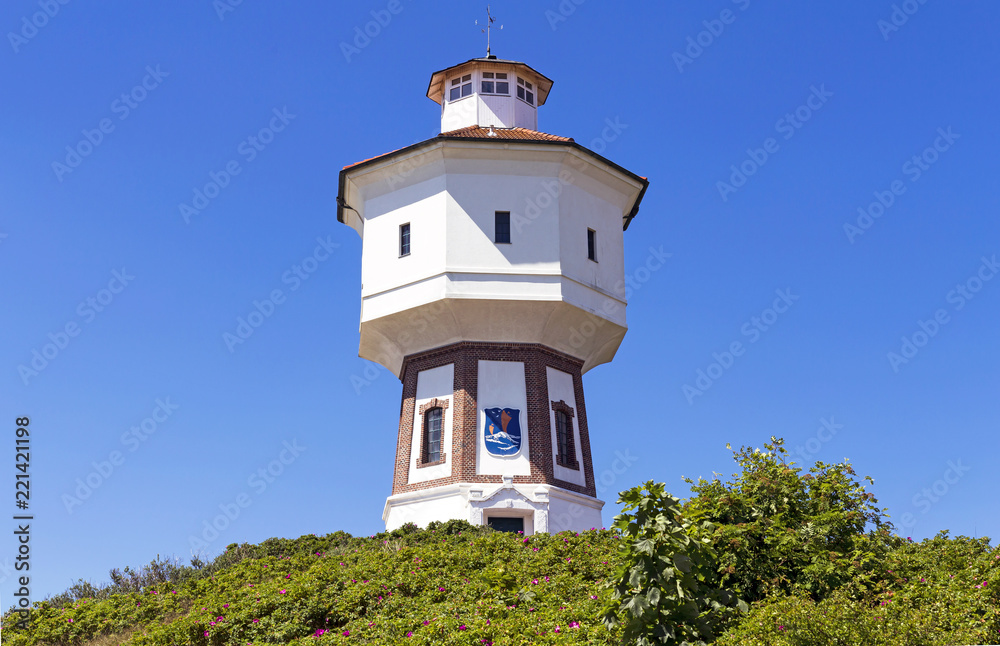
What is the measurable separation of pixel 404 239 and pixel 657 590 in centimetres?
1947

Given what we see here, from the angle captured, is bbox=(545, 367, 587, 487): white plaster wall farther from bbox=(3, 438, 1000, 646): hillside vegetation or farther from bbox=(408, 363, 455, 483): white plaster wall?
bbox=(3, 438, 1000, 646): hillside vegetation

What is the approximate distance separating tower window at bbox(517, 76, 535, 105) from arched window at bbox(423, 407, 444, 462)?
11687 millimetres

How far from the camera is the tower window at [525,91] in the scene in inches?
1278

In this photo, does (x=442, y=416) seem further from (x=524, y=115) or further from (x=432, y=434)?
(x=524, y=115)

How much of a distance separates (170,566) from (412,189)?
12.7 m

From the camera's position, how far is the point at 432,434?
27.6 m

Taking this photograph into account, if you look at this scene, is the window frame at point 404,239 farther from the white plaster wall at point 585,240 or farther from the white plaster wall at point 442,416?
the white plaster wall at point 585,240

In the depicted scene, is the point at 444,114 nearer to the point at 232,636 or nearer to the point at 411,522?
the point at 411,522

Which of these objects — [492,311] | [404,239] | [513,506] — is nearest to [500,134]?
[404,239]

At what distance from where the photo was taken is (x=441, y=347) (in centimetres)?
2812

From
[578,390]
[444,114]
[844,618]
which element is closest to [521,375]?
[578,390]

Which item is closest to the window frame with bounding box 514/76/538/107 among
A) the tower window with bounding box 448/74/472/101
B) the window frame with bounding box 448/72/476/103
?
the window frame with bounding box 448/72/476/103

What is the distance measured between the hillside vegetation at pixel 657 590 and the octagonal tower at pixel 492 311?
7.10 meters

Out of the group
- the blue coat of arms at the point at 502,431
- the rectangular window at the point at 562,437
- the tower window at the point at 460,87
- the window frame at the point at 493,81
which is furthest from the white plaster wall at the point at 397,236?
the rectangular window at the point at 562,437
